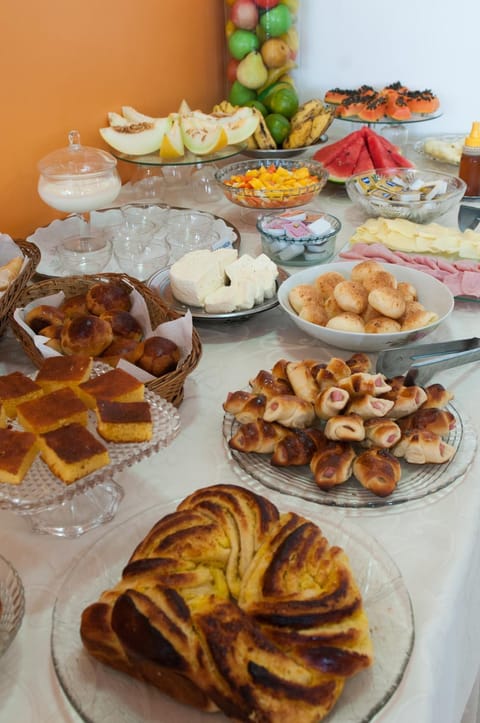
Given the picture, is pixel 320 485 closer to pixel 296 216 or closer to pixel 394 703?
pixel 394 703

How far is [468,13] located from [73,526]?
207 centimetres

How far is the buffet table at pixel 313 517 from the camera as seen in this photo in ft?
2.02

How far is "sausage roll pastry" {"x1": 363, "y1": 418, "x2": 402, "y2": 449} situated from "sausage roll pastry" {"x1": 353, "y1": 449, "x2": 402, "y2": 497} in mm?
11

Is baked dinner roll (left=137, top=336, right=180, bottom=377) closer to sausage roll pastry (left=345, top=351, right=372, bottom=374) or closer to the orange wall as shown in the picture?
sausage roll pastry (left=345, top=351, right=372, bottom=374)

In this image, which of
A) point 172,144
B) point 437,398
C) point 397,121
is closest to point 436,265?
point 437,398

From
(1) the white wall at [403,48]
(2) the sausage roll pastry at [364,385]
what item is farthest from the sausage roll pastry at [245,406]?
(1) the white wall at [403,48]

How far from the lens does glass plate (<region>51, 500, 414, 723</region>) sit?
563 millimetres

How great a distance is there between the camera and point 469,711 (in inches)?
38.7

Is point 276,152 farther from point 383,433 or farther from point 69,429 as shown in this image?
point 69,429

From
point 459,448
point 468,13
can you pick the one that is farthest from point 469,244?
point 468,13

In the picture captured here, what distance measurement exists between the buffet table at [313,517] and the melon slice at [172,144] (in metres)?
0.86

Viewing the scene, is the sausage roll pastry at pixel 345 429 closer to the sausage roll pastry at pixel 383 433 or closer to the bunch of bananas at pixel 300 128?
the sausage roll pastry at pixel 383 433

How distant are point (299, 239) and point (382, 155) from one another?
2.13ft

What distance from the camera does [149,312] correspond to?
1.12 metres
